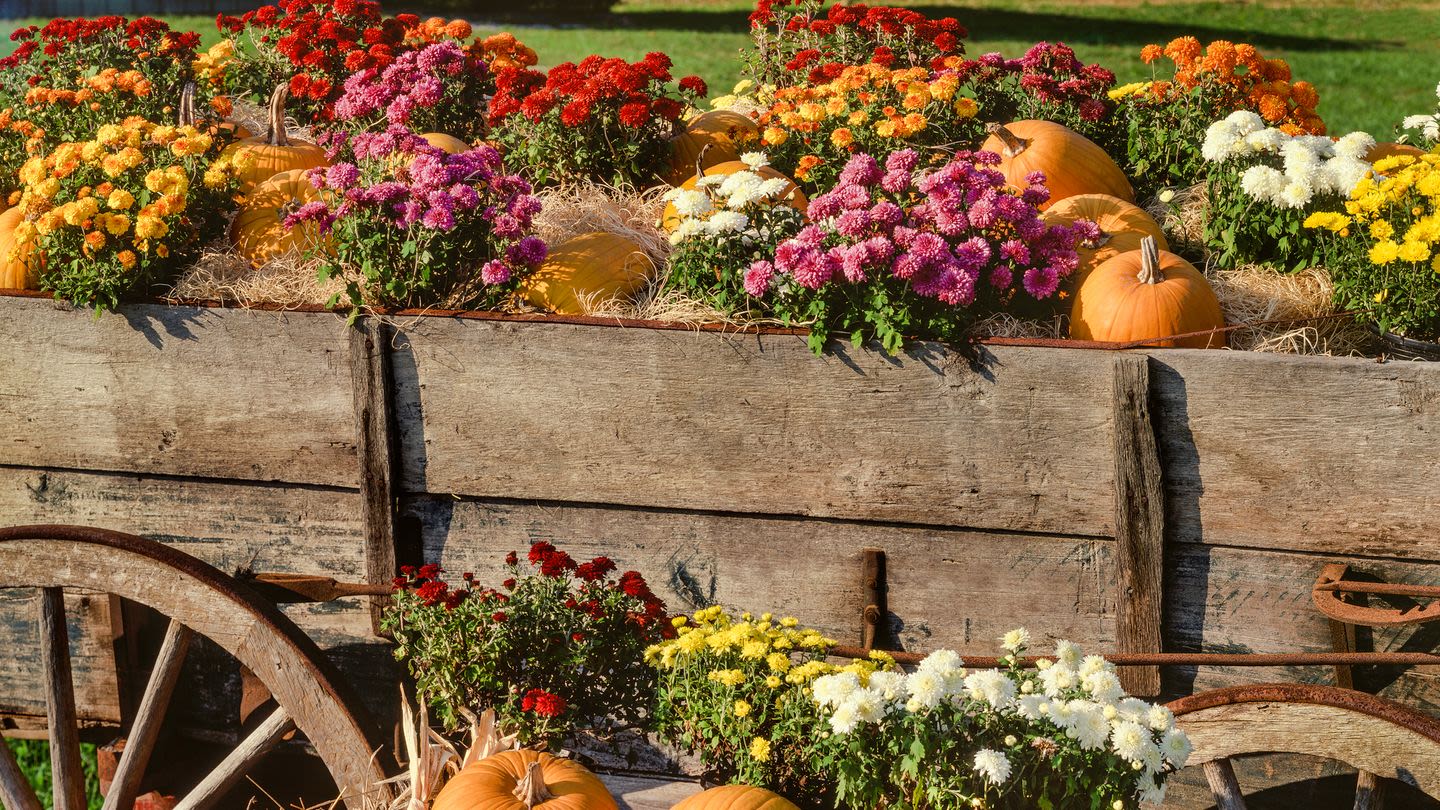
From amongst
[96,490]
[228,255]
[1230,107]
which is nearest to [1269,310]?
[1230,107]

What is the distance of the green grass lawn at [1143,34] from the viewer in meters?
12.5

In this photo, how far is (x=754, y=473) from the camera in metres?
2.96

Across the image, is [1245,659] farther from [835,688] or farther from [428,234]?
[428,234]

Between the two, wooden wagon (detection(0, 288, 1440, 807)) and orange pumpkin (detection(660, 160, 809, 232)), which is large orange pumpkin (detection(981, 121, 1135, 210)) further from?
wooden wagon (detection(0, 288, 1440, 807))

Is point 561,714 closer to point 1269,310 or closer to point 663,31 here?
point 1269,310

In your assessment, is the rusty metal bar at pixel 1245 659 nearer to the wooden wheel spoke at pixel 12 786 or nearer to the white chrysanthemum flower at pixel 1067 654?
the white chrysanthemum flower at pixel 1067 654

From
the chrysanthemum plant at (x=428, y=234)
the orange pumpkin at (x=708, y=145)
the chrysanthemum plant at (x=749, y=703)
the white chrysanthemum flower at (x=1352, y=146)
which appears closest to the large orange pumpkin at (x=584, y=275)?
the chrysanthemum plant at (x=428, y=234)

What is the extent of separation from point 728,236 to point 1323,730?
159 centimetres

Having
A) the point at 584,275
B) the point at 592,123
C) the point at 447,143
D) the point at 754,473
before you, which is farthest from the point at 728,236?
the point at 447,143

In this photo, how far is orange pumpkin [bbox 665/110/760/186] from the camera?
4078 mm

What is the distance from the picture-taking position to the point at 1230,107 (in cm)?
396

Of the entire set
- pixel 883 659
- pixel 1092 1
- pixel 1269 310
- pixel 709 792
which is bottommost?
pixel 709 792

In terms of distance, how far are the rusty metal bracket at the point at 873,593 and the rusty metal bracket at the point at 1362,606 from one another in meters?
0.87

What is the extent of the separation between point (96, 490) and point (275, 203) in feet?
3.02
